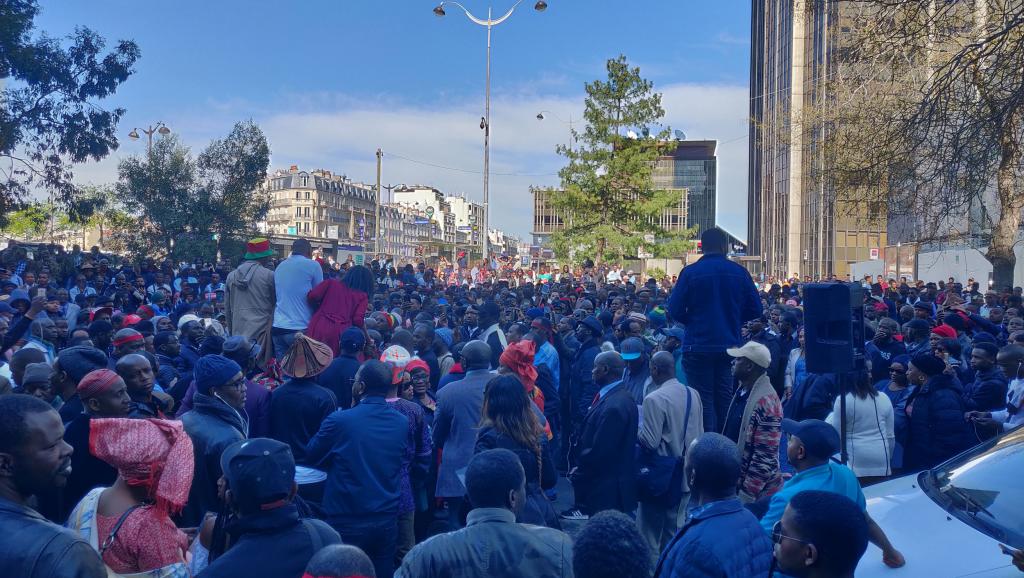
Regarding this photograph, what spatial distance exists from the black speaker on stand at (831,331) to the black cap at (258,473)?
390cm

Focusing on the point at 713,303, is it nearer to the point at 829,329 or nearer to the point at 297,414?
the point at 829,329

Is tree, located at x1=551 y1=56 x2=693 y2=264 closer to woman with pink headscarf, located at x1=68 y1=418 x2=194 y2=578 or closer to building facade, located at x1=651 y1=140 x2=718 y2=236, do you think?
woman with pink headscarf, located at x1=68 y1=418 x2=194 y2=578

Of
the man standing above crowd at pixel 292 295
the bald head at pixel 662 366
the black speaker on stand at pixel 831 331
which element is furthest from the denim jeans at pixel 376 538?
the man standing above crowd at pixel 292 295

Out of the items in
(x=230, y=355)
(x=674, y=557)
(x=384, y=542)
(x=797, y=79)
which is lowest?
(x=384, y=542)

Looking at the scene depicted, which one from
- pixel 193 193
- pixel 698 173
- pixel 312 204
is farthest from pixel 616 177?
pixel 312 204

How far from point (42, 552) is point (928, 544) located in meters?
3.82

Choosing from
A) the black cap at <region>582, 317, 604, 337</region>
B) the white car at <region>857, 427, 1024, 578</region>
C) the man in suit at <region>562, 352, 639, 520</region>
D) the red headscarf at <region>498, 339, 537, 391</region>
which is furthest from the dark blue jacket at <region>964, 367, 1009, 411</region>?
the red headscarf at <region>498, 339, 537, 391</region>

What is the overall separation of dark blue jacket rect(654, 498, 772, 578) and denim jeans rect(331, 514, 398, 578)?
205 centimetres

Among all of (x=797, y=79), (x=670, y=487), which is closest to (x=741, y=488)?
(x=670, y=487)

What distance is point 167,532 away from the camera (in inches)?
120

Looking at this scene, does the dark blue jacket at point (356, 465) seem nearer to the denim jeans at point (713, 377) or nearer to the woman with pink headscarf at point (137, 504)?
the woman with pink headscarf at point (137, 504)

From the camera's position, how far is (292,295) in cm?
800

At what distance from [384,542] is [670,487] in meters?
2.13

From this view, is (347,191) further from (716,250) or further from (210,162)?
(716,250)
